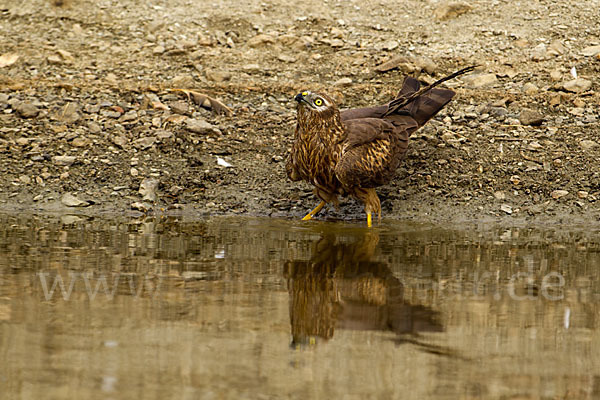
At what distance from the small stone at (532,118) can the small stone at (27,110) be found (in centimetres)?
582

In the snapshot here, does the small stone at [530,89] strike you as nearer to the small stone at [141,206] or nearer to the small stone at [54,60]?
the small stone at [141,206]

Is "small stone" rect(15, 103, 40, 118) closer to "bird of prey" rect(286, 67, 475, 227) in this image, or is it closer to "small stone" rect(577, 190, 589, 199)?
"bird of prey" rect(286, 67, 475, 227)

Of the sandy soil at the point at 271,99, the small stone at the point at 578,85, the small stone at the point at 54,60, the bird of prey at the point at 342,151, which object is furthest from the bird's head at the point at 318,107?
the small stone at the point at 54,60

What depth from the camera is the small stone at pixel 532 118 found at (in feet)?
31.6

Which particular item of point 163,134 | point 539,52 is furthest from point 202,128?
point 539,52

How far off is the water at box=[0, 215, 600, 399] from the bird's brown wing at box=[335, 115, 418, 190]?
871 millimetres

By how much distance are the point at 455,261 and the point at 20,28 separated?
8.74 metres

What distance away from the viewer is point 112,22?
12.5 metres

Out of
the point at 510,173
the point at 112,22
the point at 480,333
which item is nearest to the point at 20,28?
the point at 112,22

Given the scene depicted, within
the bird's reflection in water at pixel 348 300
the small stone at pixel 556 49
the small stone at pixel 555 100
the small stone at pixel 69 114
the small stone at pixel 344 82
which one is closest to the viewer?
the bird's reflection in water at pixel 348 300

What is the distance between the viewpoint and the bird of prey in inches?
304

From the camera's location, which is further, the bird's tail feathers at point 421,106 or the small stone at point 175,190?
the small stone at point 175,190

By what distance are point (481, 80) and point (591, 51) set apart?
1815 millimetres

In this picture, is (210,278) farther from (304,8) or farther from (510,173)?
(304,8)
